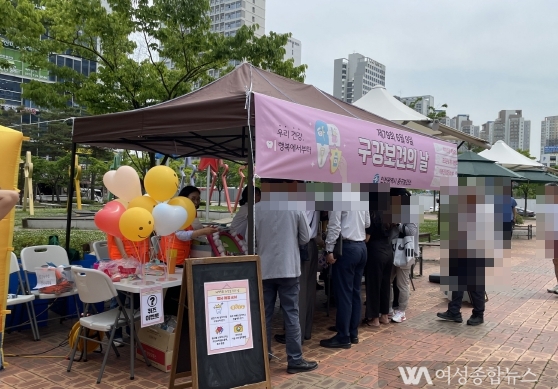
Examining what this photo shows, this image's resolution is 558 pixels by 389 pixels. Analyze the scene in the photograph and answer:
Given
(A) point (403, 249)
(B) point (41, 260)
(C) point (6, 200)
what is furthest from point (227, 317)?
(B) point (41, 260)

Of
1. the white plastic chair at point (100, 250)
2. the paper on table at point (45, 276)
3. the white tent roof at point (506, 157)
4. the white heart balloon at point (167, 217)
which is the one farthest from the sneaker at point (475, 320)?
the white tent roof at point (506, 157)

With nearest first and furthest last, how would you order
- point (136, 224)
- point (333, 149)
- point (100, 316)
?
point (136, 224), point (100, 316), point (333, 149)

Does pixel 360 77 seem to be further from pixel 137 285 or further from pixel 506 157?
pixel 137 285

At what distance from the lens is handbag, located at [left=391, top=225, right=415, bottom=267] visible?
586 cm

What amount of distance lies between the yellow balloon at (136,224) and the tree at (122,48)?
5.36 meters

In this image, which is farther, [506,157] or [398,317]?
[506,157]

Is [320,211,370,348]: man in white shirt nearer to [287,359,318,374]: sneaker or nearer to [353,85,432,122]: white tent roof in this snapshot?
[287,359,318,374]: sneaker

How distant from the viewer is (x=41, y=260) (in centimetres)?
554

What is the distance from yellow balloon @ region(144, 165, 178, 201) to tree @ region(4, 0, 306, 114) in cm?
490

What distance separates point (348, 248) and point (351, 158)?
963 mm

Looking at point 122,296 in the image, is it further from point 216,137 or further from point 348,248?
point 216,137

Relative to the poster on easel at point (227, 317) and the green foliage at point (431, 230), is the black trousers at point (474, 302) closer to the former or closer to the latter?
the poster on easel at point (227, 317)

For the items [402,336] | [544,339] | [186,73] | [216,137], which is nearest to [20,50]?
[186,73]

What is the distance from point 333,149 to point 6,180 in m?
3.00
